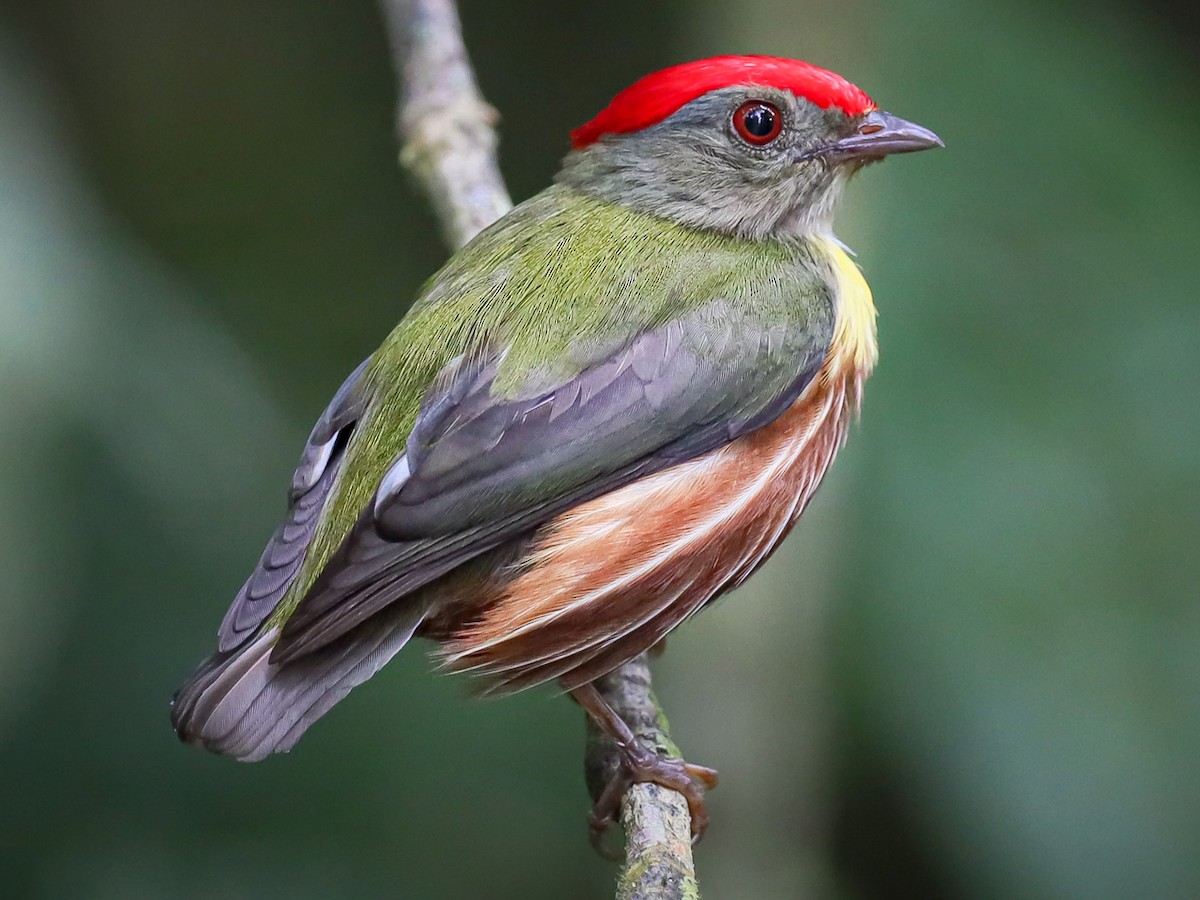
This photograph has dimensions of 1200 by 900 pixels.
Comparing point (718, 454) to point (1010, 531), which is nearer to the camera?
point (718, 454)

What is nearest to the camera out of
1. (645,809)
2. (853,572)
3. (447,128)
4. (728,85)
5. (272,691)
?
(272,691)

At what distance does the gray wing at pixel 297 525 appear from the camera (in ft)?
8.97

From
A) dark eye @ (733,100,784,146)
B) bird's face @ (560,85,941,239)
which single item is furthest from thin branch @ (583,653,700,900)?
dark eye @ (733,100,784,146)

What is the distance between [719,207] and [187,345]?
165cm

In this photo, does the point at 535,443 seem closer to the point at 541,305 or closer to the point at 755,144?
the point at 541,305

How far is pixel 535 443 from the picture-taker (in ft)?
8.65

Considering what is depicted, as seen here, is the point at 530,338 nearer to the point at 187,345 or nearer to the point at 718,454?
the point at 718,454

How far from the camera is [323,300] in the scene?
15.6 ft

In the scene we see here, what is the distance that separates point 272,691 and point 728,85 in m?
1.72

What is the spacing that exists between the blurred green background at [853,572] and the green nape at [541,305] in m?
0.75

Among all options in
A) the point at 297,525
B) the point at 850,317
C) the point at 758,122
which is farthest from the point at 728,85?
the point at 297,525

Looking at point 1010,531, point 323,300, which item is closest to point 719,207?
point 1010,531

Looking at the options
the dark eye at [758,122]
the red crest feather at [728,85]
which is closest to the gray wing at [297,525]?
the red crest feather at [728,85]

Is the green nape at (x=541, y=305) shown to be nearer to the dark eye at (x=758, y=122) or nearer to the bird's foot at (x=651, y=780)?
the dark eye at (x=758, y=122)
